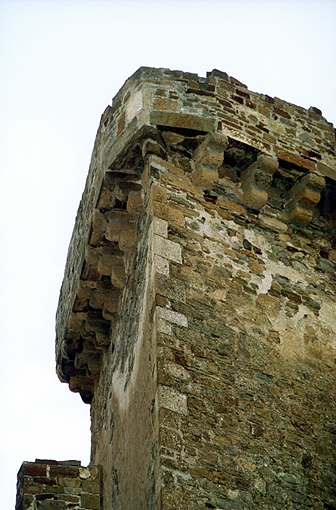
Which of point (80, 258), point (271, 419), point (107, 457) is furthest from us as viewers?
point (80, 258)

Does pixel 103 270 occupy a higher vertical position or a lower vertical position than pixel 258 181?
lower

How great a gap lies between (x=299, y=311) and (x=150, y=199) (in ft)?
4.47

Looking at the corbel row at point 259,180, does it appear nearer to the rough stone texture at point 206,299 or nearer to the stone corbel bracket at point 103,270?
the rough stone texture at point 206,299

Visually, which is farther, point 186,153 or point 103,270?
point 103,270

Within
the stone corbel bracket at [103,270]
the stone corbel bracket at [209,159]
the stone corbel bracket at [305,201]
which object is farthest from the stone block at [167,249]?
the stone corbel bracket at [305,201]

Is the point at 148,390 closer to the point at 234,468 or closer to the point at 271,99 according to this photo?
the point at 234,468

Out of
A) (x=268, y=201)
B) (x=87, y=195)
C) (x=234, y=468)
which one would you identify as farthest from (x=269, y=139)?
(x=234, y=468)

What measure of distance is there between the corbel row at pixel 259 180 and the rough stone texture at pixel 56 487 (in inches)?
95.9

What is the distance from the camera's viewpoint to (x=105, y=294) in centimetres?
879

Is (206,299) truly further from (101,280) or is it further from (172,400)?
(101,280)

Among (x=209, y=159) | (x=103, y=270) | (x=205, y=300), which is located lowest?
(x=205, y=300)

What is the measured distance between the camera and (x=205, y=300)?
7.23 m

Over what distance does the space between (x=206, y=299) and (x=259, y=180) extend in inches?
53.8

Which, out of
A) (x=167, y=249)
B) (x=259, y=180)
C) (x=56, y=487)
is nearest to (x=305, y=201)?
(x=259, y=180)
